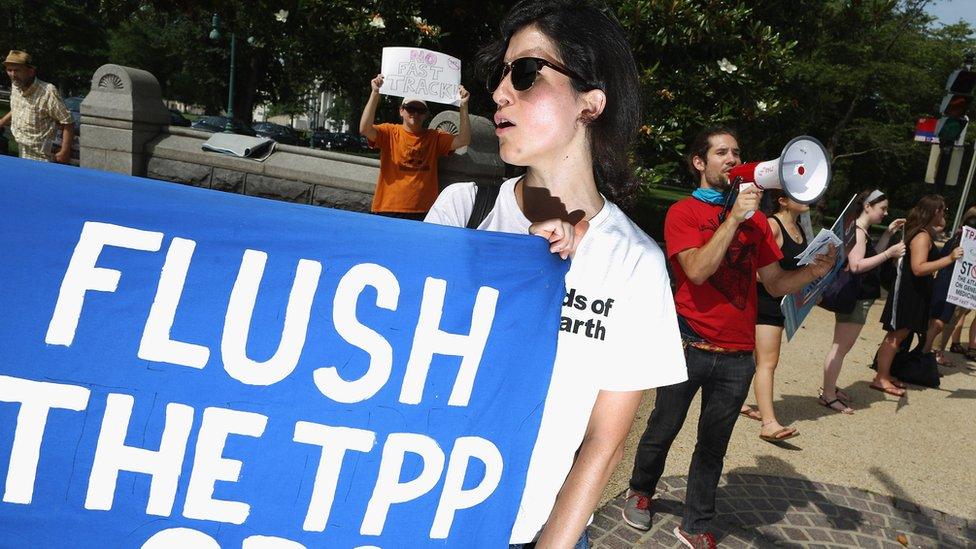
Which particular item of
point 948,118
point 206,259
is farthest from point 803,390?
point 206,259

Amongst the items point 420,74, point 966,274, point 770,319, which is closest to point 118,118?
point 420,74

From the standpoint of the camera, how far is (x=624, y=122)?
195cm

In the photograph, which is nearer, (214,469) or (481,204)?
(214,469)

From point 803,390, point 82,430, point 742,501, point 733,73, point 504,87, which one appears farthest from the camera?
point 733,73

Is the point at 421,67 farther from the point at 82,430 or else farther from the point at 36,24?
the point at 36,24

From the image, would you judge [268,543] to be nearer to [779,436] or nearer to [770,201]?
[770,201]

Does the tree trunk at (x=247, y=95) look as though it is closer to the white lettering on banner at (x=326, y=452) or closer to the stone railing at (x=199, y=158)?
the stone railing at (x=199, y=158)

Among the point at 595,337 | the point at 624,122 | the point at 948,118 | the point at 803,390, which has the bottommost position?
the point at 803,390

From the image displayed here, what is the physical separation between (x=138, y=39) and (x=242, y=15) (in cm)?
5296

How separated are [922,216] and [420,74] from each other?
5.17 meters

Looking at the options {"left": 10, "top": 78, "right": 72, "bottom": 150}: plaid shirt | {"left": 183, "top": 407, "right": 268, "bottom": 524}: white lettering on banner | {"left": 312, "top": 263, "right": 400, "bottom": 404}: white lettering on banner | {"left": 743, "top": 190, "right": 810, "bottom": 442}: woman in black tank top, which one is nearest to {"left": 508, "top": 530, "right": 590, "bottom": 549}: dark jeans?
{"left": 312, "top": 263, "right": 400, "bottom": 404}: white lettering on banner

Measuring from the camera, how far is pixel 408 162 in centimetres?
708

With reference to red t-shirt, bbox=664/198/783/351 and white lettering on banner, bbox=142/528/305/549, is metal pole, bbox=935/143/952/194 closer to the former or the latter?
red t-shirt, bbox=664/198/783/351

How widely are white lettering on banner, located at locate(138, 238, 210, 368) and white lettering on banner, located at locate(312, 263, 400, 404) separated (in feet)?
0.95
